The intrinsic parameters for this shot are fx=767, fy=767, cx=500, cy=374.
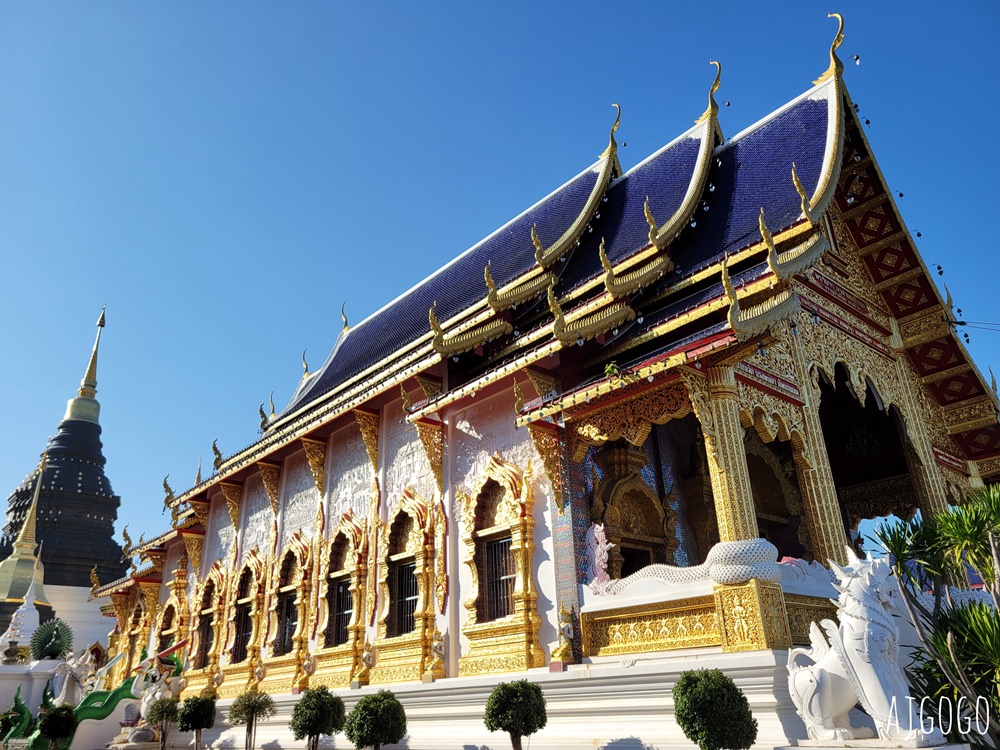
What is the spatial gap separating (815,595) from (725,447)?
125 centimetres

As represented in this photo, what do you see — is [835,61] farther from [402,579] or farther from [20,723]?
[20,723]

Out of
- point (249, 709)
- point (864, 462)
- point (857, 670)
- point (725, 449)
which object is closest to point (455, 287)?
point (249, 709)

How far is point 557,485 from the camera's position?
6824mm

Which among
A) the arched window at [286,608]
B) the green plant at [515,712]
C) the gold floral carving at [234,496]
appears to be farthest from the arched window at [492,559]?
the gold floral carving at [234,496]

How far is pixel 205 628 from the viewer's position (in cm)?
1231

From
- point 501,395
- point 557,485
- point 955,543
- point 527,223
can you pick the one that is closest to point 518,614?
point 557,485

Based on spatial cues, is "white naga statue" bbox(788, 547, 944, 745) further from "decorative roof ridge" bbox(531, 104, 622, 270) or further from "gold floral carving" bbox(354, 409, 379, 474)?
"gold floral carving" bbox(354, 409, 379, 474)

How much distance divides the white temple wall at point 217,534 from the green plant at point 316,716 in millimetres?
5520

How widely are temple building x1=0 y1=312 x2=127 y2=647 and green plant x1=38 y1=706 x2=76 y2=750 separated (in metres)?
13.5

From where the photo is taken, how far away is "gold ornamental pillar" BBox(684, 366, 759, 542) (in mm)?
5535

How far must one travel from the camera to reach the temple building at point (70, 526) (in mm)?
22172

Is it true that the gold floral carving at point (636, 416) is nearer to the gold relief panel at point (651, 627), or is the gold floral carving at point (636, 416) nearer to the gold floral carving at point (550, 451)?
the gold floral carving at point (550, 451)

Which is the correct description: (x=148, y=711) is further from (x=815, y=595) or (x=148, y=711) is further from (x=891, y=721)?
(x=891, y=721)

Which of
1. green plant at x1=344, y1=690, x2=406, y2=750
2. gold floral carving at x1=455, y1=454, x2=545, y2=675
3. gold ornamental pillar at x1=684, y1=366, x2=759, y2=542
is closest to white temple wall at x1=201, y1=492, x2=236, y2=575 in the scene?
gold floral carving at x1=455, y1=454, x2=545, y2=675
